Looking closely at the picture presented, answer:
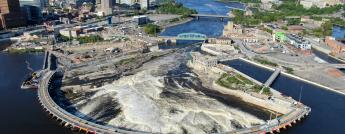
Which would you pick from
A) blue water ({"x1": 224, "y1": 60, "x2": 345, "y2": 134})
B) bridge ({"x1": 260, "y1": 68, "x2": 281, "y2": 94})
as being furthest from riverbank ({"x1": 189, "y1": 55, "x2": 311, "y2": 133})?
bridge ({"x1": 260, "y1": 68, "x2": 281, "y2": 94})

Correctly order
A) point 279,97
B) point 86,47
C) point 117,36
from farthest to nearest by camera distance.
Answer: point 117,36 → point 86,47 → point 279,97

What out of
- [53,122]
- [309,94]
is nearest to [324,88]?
[309,94]

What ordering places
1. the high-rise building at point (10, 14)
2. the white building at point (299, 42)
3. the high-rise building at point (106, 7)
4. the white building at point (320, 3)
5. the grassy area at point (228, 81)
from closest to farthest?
the grassy area at point (228, 81), the white building at point (299, 42), the high-rise building at point (10, 14), the high-rise building at point (106, 7), the white building at point (320, 3)

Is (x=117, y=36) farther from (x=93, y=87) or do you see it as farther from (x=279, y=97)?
(x=279, y=97)

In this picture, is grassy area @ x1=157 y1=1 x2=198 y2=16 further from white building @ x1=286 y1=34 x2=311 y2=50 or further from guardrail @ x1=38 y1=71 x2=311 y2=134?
guardrail @ x1=38 y1=71 x2=311 y2=134

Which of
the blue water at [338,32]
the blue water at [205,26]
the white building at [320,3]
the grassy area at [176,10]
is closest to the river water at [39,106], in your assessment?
the blue water at [205,26]

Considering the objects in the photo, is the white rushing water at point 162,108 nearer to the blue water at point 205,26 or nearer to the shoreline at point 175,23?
the blue water at point 205,26
